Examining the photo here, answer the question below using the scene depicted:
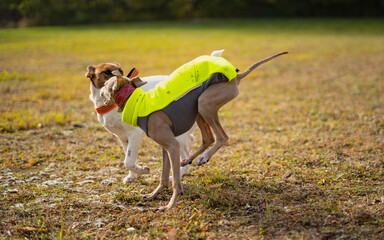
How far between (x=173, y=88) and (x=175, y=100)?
137 millimetres

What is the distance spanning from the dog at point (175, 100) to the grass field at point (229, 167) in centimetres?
61

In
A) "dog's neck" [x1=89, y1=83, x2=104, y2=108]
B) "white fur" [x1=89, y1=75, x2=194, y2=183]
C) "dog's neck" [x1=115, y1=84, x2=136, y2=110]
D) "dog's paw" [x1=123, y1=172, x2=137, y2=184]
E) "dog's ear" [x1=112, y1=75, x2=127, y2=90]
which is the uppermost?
"dog's ear" [x1=112, y1=75, x2=127, y2=90]

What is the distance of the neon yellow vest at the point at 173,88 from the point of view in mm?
4180

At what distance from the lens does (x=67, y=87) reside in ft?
36.0

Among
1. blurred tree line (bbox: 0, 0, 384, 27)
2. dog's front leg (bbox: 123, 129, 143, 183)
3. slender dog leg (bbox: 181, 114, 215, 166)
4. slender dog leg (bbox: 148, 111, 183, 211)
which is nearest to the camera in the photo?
slender dog leg (bbox: 148, 111, 183, 211)

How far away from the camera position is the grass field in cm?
389

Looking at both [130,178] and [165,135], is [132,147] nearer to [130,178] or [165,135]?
[130,178]

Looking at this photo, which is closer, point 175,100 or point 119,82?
point 175,100

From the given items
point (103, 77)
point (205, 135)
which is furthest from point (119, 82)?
point (205, 135)

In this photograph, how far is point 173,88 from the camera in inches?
167

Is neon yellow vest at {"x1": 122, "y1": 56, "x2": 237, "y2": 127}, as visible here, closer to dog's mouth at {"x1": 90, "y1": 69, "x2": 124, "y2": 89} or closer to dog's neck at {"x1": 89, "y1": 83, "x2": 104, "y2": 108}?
dog's mouth at {"x1": 90, "y1": 69, "x2": 124, "y2": 89}

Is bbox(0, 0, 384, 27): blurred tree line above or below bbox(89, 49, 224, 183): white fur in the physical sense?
above

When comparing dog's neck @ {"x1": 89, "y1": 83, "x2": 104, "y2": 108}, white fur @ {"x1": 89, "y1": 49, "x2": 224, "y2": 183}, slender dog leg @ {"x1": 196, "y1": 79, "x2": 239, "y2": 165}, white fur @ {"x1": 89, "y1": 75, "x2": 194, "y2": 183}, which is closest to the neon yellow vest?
slender dog leg @ {"x1": 196, "y1": 79, "x2": 239, "y2": 165}

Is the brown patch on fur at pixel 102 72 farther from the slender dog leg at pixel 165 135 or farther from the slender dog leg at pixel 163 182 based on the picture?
the slender dog leg at pixel 163 182
